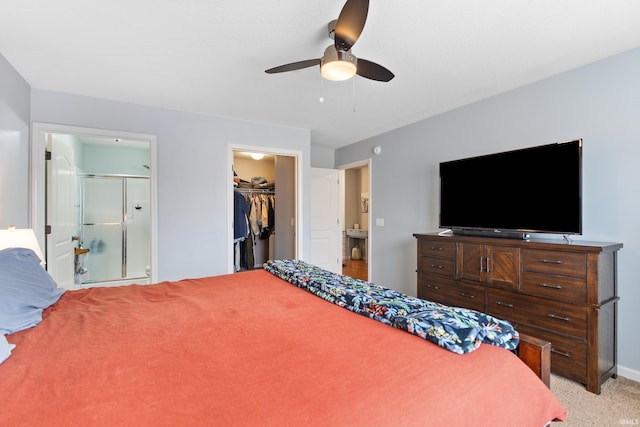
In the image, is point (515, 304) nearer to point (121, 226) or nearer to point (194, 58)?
point (194, 58)

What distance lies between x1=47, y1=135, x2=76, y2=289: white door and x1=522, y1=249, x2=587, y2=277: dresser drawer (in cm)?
419

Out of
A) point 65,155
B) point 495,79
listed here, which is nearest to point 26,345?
point 65,155

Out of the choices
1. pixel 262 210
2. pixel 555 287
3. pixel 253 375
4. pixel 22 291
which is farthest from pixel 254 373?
pixel 262 210

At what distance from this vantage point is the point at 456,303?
276cm

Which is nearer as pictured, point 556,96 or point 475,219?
point 556,96

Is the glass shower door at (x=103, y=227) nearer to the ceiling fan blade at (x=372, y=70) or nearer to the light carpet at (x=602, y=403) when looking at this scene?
the ceiling fan blade at (x=372, y=70)

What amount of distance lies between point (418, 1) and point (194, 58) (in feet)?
5.22

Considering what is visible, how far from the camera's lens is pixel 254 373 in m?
0.90

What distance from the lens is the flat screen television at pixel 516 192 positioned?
2.21m

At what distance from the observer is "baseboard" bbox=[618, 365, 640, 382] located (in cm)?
212

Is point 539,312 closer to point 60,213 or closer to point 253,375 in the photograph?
point 253,375

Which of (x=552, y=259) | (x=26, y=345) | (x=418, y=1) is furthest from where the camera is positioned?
(x=552, y=259)

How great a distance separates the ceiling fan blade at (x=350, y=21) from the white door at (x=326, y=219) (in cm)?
338

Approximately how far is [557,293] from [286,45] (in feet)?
8.44
